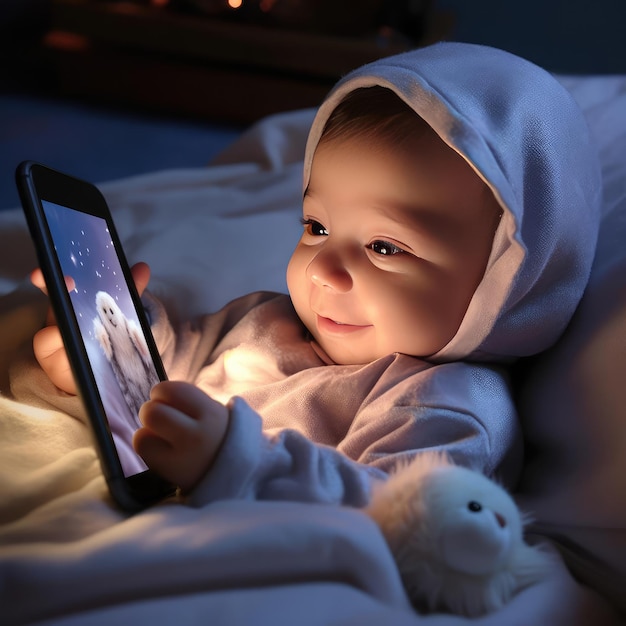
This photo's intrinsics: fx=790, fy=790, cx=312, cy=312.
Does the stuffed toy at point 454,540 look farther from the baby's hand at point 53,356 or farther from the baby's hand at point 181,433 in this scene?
the baby's hand at point 53,356

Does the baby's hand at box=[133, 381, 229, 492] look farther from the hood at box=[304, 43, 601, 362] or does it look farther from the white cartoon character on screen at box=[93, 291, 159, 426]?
the hood at box=[304, 43, 601, 362]

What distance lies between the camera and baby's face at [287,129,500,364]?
2.62ft

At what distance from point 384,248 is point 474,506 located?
32cm

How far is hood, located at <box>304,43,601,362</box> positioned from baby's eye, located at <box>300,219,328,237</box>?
0.14 meters

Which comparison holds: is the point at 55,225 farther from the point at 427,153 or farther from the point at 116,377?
the point at 427,153

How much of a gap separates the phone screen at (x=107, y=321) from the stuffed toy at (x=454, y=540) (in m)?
0.22

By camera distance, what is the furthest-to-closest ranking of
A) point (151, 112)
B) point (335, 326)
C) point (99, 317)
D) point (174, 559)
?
point (151, 112)
point (335, 326)
point (99, 317)
point (174, 559)

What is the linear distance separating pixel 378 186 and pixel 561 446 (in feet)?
1.07

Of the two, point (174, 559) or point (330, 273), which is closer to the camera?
point (174, 559)

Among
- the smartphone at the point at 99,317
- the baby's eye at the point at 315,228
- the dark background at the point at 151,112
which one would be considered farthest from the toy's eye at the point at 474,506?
the dark background at the point at 151,112

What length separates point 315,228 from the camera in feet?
2.93

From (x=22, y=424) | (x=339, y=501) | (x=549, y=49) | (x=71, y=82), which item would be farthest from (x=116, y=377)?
(x=549, y=49)

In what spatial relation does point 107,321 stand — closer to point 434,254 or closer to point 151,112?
point 434,254

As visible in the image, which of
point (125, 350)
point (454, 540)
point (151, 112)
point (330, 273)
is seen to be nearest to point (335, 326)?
point (330, 273)
